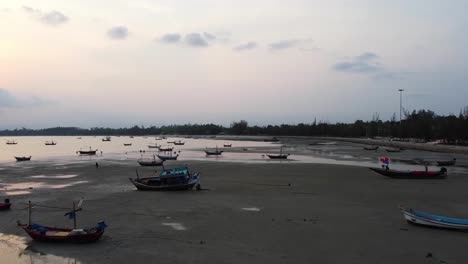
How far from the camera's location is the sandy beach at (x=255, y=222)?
14.6 metres

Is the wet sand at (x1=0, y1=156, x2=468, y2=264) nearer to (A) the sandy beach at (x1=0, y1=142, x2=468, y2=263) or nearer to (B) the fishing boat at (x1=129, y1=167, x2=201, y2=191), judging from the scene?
(A) the sandy beach at (x1=0, y1=142, x2=468, y2=263)

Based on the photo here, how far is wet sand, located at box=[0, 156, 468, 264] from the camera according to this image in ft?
47.9

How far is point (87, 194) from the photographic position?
1165 inches

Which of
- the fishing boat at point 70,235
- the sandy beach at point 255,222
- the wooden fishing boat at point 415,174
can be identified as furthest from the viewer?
the wooden fishing boat at point 415,174

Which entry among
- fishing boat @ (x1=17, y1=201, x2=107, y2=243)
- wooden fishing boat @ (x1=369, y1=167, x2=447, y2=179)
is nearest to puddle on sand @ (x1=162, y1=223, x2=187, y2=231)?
fishing boat @ (x1=17, y1=201, x2=107, y2=243)

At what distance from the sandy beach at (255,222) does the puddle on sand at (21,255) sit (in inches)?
1.4

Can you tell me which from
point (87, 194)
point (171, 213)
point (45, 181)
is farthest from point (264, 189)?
point (45, 181)

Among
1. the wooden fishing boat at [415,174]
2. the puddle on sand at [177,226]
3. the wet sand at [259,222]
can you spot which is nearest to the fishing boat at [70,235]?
the wet sand at [259,222]

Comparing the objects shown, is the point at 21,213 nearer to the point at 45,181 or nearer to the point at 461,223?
A: the point at 45,181

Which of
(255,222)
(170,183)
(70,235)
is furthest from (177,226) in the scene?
(170,183)

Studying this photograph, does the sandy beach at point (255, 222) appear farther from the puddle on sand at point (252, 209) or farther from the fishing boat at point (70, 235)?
the fishing boat at point (70, 235)

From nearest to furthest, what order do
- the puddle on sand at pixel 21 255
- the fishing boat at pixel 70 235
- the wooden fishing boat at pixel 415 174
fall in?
the puddle on sand at pixel 21 255 < the fishing boat at pixel 70 235 < the wooden fishing boat at pixel 415 174

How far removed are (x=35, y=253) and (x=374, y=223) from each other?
13.4 meters

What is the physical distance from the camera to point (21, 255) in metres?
15.0
